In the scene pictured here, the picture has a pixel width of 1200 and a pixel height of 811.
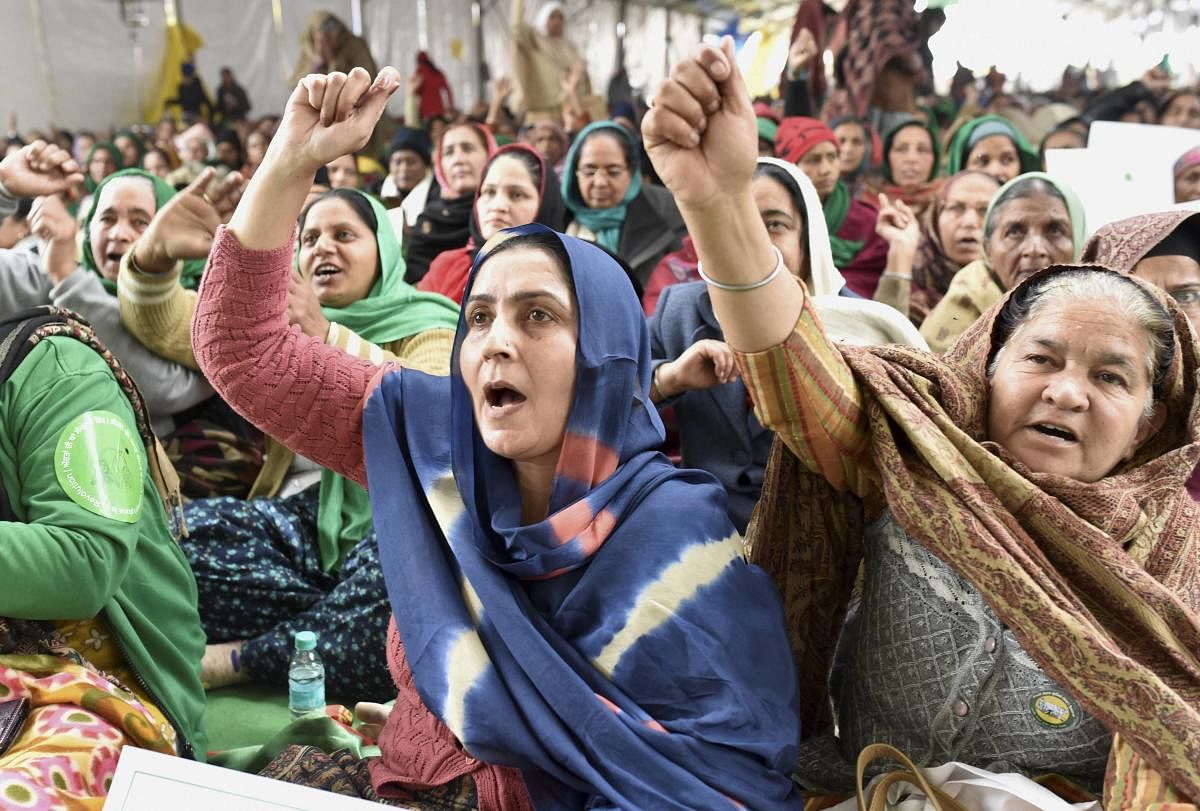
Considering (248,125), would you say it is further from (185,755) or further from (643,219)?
(185,755)

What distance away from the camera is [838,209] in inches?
171

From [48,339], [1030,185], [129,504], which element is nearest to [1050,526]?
[129,504]

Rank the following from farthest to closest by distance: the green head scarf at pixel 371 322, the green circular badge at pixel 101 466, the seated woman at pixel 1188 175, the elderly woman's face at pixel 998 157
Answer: the elderly woman's face at pixel 998 157 < the seated woman at pixel 1188 175 < the green head scarf at pixel 371 322 < the green circular badge at pixel 101 466

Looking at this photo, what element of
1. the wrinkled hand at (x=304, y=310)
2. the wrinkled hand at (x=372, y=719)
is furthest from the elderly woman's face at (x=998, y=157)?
the wrinkled hand at (x=372, y=719)

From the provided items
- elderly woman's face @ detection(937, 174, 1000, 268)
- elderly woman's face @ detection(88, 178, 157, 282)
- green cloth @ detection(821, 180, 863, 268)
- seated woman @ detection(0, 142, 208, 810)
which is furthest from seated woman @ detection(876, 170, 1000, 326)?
seated woman @ detection(0, 142, 208, 810)

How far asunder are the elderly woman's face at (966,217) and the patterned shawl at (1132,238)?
4.67 feet

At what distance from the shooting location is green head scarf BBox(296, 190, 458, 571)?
2.76 metres

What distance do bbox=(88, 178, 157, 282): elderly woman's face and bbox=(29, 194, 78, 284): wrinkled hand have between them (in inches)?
13.9

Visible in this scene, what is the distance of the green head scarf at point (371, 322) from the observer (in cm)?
276

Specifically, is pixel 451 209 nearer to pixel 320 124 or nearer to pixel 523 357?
pixel 320 124

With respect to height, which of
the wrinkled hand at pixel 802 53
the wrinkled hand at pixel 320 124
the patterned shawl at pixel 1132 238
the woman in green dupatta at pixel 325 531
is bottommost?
the woman in green dupatta at pixel 325 531

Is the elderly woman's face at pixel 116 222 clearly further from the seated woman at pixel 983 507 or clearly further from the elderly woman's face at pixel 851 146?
the elderly woman's face at pixel 851 146

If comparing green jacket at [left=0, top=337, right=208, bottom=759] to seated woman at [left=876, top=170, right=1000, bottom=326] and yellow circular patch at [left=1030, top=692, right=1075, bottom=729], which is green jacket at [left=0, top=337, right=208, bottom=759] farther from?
seated woman at [left=876, top=170, right=1000, bottom=326]

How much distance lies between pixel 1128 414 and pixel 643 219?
118 inches
